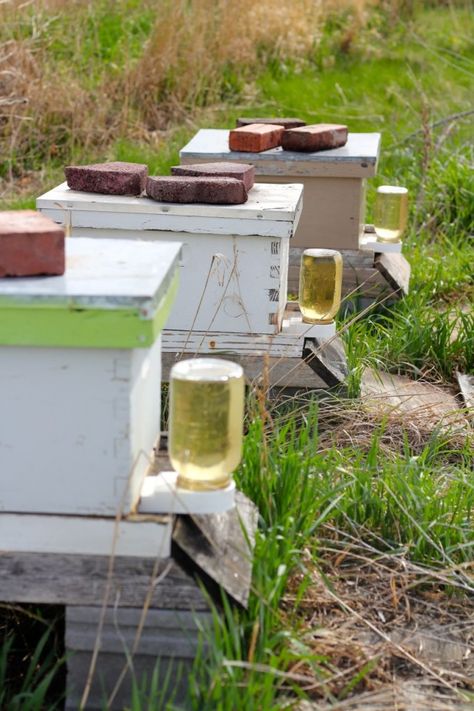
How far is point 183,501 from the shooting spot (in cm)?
199

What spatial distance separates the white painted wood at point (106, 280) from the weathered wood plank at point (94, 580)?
0.46 meters

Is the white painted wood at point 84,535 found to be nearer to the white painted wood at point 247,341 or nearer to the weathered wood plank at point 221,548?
the weathered wood plank at point 221,548

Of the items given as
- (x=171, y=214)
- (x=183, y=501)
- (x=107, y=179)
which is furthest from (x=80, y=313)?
(x=107, y=179)

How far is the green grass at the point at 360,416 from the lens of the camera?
2051mm

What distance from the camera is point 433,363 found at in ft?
13.3

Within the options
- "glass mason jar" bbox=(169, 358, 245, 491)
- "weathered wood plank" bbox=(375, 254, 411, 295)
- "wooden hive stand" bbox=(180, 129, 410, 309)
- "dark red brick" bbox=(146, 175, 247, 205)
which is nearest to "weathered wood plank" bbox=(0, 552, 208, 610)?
"glass mason jar" bbox=(169, 358, 245, 491)

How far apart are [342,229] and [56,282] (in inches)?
99.9

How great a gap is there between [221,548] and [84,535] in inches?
10.6

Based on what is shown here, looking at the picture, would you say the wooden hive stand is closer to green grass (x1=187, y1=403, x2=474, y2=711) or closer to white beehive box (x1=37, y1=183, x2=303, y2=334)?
white beehive box (x1=37, y1=183, x2=303, y2=334)

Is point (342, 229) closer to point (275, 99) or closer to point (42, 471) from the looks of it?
point (42, 471)

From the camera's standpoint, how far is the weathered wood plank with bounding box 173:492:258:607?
6.57 feet

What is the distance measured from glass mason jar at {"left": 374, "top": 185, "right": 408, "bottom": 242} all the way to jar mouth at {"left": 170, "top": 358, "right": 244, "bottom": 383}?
2.57 metres

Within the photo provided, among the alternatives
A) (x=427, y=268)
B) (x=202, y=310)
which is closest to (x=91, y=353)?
(x=202, y=310)

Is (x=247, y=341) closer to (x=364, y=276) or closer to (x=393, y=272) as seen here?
(x=364, y=276)
